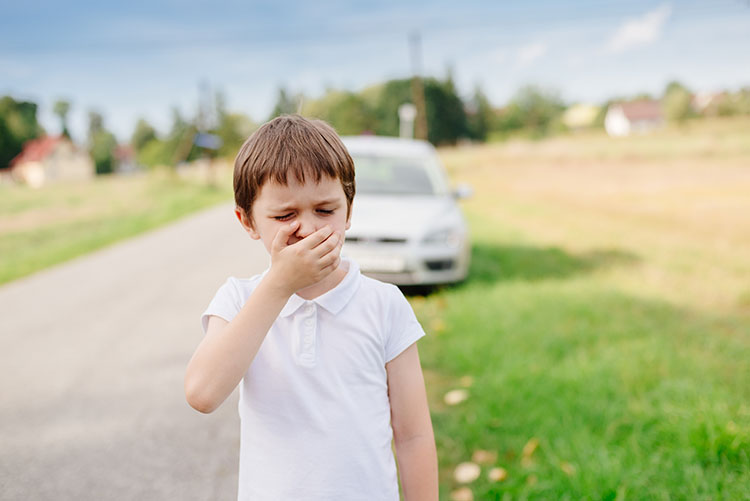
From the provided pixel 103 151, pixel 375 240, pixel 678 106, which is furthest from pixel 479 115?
pixel 375 240

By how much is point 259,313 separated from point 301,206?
0.23 meters

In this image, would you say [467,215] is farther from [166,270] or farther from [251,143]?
[251,143]

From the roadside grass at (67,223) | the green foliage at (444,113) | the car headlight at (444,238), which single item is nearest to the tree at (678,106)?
the green foliage at (444,113)

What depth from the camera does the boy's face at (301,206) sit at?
1.11 m

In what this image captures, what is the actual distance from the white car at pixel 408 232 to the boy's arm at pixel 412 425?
411cm

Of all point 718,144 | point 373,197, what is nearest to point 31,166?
point 718,144

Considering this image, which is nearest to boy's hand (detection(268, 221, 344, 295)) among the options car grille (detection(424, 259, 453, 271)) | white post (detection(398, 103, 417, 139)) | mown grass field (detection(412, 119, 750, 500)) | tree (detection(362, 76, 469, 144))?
mown grass field (detection(412, 119, 750, 500))

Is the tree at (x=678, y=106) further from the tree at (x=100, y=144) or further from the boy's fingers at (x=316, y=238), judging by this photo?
the boy's fingers at (x=316, y=238)

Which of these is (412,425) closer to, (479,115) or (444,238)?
(444,238)

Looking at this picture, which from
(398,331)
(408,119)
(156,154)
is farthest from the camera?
(156,154)

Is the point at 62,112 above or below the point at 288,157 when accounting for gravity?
above

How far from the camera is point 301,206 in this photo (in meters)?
1.12

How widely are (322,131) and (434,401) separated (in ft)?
8.35

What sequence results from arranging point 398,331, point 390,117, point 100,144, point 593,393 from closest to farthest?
point 398,331 → point 593,393 → point 390,117 → point 100,144
